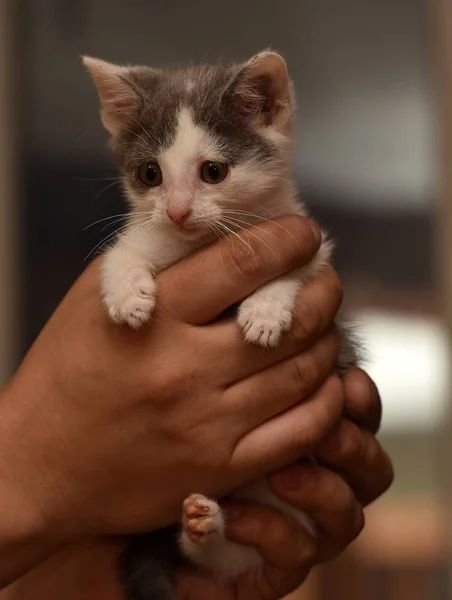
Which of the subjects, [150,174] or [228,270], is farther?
[150,174]

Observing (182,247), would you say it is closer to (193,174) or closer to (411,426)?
(193,174)

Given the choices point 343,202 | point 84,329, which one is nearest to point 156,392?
point 84,329

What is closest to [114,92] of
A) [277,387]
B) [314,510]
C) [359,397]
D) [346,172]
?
[277,387]

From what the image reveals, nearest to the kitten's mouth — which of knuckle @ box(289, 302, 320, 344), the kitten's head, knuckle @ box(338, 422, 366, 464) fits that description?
the kitten's head

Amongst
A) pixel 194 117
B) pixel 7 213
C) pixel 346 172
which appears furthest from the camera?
pixel 346 172

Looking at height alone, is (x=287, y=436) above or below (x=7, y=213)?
below

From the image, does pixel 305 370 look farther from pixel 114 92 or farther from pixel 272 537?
pixel 114 92
